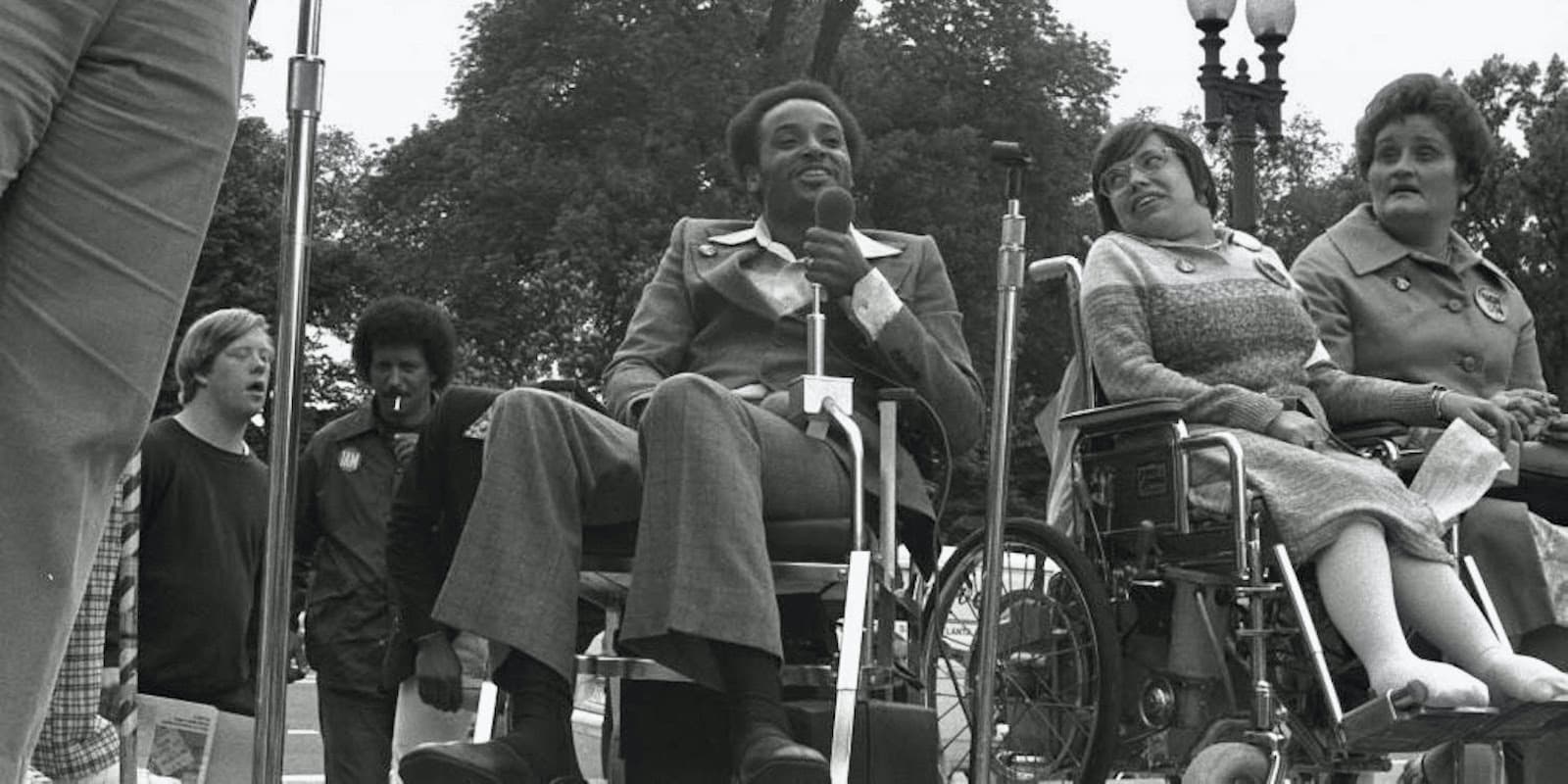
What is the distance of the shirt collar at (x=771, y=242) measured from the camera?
5211 mm

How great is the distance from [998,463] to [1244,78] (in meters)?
11.6

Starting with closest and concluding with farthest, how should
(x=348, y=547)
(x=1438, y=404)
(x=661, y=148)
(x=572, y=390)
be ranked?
(x=572, y=390) → (x=1438, y=404) → (x=348, y=547) → (x=661, y=148)

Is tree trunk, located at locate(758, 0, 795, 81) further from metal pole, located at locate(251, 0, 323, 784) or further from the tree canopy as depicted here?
metal pole, located at locate(251, 0, 323, 784)

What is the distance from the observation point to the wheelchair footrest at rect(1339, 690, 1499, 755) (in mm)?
4316

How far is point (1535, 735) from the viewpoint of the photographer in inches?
178

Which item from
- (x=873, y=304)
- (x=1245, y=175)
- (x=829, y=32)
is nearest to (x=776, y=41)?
(x=829, y=32)

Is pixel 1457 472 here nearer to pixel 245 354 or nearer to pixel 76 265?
pixel 245 354

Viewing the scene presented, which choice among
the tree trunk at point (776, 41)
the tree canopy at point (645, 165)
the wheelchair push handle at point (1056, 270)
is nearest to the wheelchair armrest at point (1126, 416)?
the wheelchair push handle at point (1056, 270)

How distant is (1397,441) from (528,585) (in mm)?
2372

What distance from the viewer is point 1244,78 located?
606 inches

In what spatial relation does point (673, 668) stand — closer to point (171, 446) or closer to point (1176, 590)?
point (1176, 590)

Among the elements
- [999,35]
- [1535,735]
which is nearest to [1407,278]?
[1535,735]

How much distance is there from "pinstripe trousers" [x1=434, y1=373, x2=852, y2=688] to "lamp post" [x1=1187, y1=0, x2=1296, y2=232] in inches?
429

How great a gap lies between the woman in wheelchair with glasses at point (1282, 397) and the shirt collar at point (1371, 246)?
302 mm
